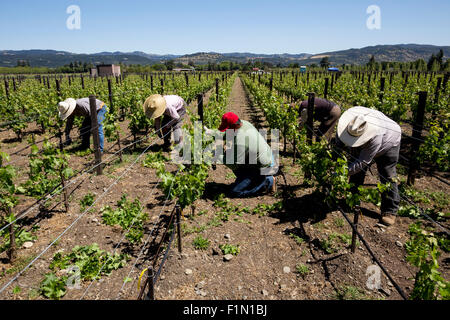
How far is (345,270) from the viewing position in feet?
11.0

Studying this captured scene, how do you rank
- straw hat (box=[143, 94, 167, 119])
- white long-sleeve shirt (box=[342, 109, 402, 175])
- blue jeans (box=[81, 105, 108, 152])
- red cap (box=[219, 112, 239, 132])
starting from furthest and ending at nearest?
blue jeans (box=[81, 105, 108, 152]) < straw hat (box=[143, 94, 167, 119]) < red cap (box=[219, 112, 239, 132]) < white long-sleeve shirt (box=[342, 109, 402, 175])

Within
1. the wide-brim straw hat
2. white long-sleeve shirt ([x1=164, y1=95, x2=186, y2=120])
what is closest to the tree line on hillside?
white long-sleeve shirt ([x1=164, y1=95, x2=186, y2=120])

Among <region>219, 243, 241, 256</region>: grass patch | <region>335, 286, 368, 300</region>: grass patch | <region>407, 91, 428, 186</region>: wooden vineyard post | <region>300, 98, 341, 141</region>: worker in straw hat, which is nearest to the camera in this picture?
<region>335, 286, 368, 300</region>: grass patch

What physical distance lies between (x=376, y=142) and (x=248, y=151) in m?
1.87

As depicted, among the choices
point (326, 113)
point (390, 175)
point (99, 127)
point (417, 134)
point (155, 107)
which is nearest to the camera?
point (390, 175)

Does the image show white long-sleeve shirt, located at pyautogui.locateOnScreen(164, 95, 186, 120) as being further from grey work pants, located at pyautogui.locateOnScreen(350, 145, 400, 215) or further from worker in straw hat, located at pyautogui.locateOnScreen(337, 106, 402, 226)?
grey work pants, located at pyautogui.locateOnScreen(350, 145, 400, 215)

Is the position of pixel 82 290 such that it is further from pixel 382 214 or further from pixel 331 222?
pixel 382 214

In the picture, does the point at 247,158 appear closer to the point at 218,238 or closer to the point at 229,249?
the point at 218,238

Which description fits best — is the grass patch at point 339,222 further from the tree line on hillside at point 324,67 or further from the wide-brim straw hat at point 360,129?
the tree line on hillside at point 324,67

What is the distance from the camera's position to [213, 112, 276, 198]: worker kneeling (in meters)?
4.84

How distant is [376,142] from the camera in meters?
3.90

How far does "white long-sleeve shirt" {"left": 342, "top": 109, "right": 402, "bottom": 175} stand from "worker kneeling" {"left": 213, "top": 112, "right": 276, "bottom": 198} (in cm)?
145

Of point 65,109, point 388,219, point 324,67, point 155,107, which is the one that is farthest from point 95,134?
point 324,67
